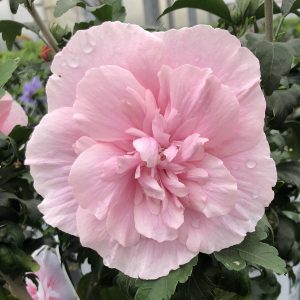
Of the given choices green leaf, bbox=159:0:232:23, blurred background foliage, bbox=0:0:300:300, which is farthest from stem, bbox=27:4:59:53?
green leaf, bbox=159:0:232:23

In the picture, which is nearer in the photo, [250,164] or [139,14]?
[250,164]

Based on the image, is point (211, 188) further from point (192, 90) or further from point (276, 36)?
point (276, 36)

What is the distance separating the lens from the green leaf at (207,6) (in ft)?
1.89

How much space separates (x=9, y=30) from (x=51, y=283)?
321 mm

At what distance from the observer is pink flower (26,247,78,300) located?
2.02ft

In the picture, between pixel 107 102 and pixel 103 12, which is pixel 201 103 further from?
pixel 103 12

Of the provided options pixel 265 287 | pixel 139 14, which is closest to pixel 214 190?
pixel 265 287

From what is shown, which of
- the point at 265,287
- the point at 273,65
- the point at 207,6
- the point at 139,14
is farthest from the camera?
the point at 139,14

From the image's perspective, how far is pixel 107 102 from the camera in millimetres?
370

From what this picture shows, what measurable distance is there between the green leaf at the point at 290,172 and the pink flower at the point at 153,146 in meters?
0.23

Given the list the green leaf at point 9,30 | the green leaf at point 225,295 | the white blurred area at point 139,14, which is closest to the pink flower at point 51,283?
the green leaf at point 225,295

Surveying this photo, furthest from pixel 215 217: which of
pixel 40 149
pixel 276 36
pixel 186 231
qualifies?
pixel 276 36

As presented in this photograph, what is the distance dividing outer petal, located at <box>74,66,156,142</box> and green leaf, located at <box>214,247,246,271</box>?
0.13 meters

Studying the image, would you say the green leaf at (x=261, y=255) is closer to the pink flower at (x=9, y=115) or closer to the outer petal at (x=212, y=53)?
the outer petal at (x=212, y=53)
